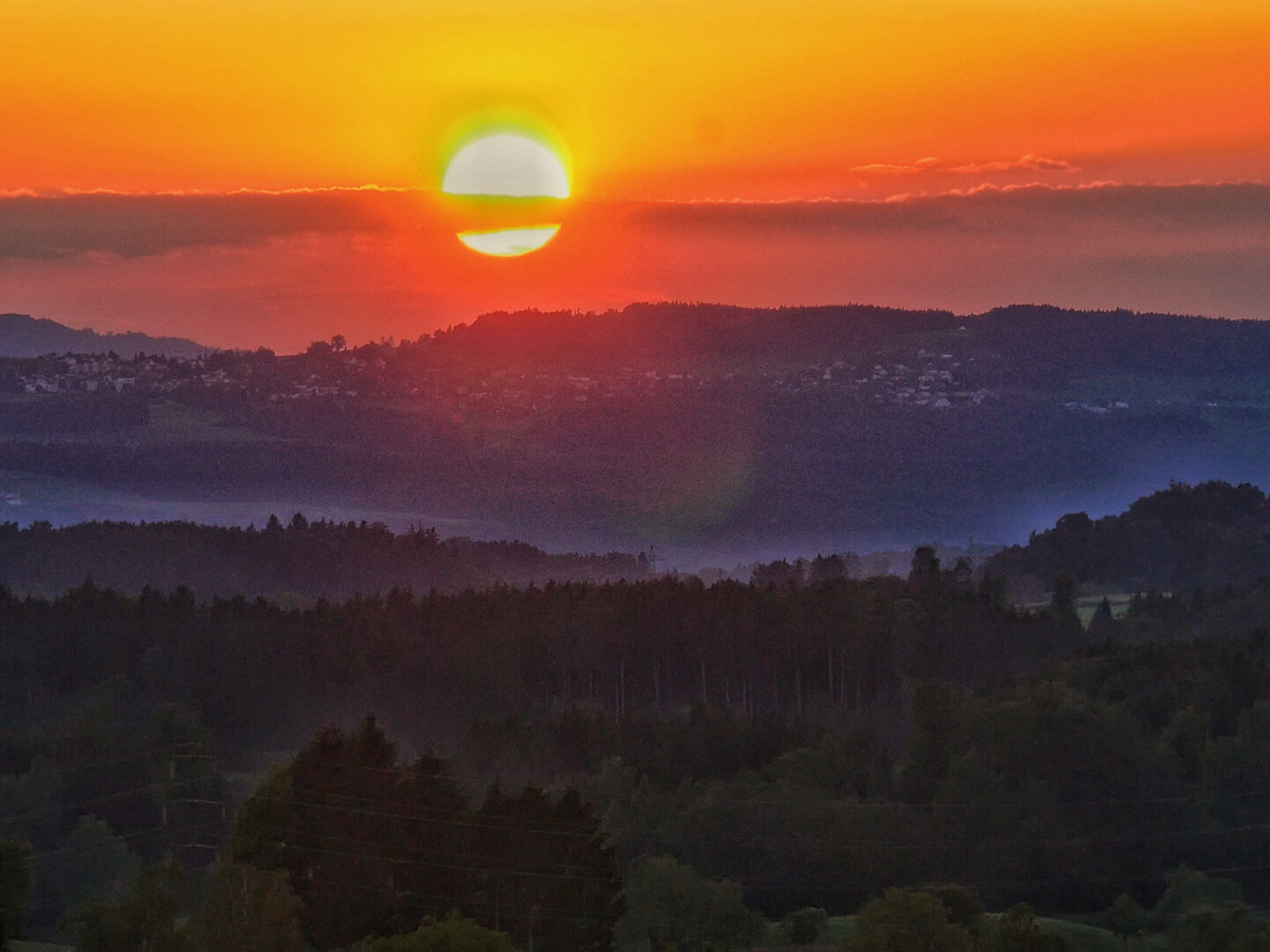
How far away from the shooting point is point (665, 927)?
2226 inches

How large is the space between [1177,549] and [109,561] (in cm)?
9964

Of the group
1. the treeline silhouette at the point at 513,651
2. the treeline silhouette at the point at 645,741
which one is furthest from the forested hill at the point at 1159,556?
the treeline silhouette at the point at 513,651

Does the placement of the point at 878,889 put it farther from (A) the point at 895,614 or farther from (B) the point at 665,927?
(A) the point at 895,614

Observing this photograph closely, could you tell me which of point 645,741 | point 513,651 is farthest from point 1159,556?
point 645,741

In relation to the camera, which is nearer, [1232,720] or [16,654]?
[1232,720]

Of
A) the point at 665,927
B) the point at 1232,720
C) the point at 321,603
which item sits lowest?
the point at 665,927

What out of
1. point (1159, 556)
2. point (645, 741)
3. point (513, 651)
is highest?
point (1159, 556)

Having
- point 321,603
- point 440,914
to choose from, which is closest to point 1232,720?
point 440,914

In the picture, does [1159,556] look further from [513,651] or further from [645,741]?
[645,741]

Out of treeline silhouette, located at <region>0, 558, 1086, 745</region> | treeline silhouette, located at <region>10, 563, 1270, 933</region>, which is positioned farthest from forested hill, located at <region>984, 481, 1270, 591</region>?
treeline silhouette, located at <region>0, 558, 1086, 745</region>

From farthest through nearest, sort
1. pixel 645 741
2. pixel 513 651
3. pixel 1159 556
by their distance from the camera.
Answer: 1. pixel 1159 556
2. pixel 513 651
3. pixel 645 741

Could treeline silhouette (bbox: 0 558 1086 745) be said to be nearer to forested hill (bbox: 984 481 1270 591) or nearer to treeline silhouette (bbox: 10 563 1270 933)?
treeline silhouette (bbox: 10 563 1270 933)

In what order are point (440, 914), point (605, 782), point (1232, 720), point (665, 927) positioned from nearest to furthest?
point (440, 914) → point (665, 927) → point (605, 782) → point (1232, 720)

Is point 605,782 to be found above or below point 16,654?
below
